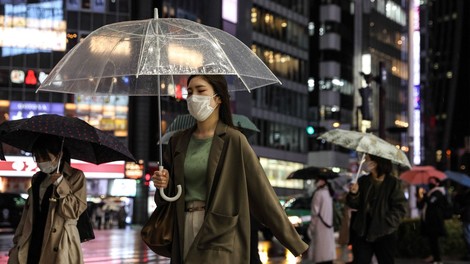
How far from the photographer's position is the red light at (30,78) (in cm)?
5172

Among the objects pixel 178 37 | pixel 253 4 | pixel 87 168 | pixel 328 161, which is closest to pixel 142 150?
pixel 87 168

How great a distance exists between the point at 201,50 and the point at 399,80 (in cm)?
9469

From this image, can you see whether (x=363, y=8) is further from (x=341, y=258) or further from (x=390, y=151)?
(x=390, y=151)

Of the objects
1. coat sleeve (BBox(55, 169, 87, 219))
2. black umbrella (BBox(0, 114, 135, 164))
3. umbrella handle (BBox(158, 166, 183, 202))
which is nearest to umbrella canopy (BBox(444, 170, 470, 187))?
black umbrella (BBox(0, 114, 135, 164))

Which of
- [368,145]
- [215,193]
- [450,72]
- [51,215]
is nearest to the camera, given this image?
[215,193]

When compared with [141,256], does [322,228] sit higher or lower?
higher

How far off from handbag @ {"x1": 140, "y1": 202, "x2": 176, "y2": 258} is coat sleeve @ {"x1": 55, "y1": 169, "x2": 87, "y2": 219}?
1.46 m

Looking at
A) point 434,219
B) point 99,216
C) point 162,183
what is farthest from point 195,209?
point 99,216

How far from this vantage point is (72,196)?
6309 mm

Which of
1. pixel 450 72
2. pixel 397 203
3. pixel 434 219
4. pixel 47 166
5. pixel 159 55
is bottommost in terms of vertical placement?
pixel 434 219

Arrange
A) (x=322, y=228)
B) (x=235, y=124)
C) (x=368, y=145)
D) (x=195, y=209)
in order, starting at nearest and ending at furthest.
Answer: (x=195, y=209) → (x=235, y=124) → (x=368, y=145) → (x=322, y=228)

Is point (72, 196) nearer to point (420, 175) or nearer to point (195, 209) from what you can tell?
point (195, 209)

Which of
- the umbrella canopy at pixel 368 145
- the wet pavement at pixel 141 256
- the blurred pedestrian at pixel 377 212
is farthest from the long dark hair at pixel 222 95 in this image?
the wet pavement at pixel 141 256

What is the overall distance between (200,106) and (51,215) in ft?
6.87
